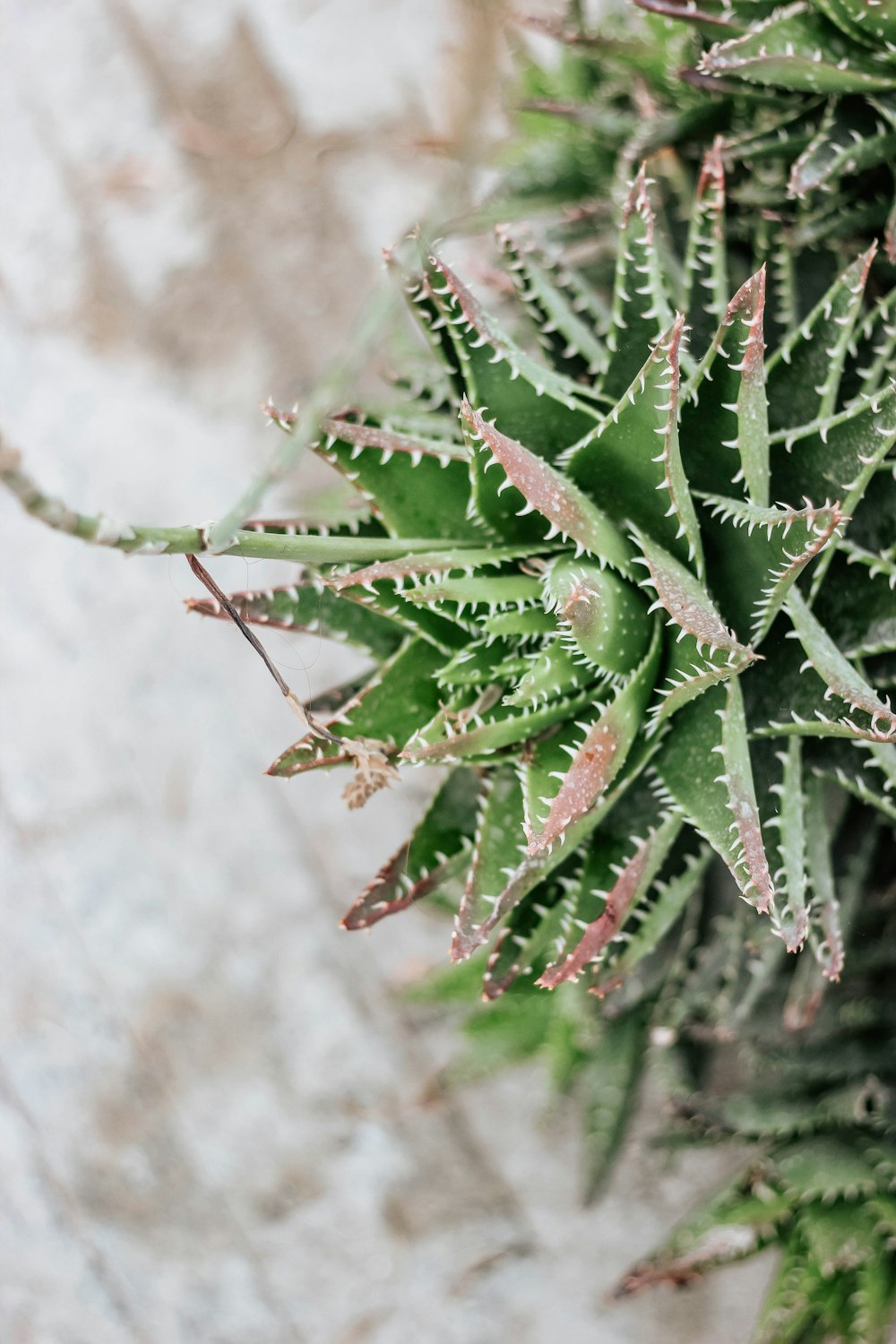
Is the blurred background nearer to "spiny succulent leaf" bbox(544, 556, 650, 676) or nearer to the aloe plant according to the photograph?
the aloe plant

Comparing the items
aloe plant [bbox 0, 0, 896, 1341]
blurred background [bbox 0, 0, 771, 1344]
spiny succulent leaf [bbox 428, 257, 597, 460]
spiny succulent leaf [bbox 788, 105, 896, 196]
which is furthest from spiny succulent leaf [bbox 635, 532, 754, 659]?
blurred background [bbox 0, 0, 771, 1344]

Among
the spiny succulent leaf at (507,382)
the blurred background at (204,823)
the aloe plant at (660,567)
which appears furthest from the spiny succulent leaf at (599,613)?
the blurred background at (204,823)

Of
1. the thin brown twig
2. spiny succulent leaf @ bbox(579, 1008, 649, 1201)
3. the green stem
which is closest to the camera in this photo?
the green stem

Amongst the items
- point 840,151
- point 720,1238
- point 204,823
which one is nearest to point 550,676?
point 840,151

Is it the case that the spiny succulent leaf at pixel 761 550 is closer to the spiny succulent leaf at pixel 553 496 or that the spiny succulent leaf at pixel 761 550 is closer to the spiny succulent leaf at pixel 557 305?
the spiny succulent leaf at pixel 553 496

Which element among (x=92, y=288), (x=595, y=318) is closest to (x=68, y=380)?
(x=92, y=288)

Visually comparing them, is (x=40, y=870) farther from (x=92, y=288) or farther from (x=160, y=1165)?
(x=92, y=288)
